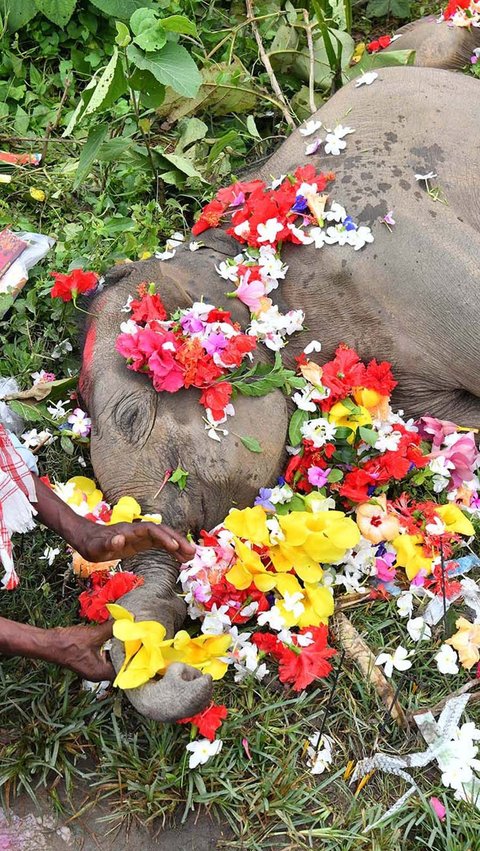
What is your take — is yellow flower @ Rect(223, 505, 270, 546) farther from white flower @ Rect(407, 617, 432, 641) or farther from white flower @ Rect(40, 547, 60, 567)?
white flower @ Rect(40, 547, 60, 567)

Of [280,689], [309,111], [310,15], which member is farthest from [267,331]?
[310,15]

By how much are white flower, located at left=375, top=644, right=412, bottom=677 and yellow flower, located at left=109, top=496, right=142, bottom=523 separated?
956 mm

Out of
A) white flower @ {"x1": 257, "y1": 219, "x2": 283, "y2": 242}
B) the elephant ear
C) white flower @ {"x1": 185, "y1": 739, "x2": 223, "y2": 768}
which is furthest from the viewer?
white flower @ {"x1": 257, "y1": 219, "x2": 283, "y2": 242}

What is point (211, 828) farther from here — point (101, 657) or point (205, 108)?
point (205, 108)

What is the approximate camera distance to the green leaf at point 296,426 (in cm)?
345

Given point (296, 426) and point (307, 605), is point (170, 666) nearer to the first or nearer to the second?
point (307, 605)

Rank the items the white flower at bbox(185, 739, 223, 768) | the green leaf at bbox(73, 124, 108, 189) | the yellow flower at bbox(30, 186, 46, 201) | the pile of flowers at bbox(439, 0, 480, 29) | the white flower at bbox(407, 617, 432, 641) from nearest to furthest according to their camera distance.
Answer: the white flower at bbox(185, 739, 223, 768) < the white flower at bbox(407, 617, 432, 641) < the green leaf at bbox(73, 124, 108, 189) < the pile of flowers at bbox(439, 0, 480, 29) < the yellow flower at bbox(30, 186, 46, 201)

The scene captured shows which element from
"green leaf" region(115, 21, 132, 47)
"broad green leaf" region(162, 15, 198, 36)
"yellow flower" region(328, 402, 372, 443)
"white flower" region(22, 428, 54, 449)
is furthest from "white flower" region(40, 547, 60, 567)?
"broad green leaf" region(162, 15, 198, 36)

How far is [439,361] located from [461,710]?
4.45 feet

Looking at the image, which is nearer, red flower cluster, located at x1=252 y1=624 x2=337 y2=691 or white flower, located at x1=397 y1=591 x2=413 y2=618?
red flower cluster, located at x1=252 y1=624 x2=337 y2=691

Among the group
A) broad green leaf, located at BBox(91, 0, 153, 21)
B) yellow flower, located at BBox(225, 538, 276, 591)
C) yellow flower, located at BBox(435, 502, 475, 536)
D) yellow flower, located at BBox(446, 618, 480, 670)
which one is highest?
broad green leaf, located at BBox(91, 0, 153, 21)

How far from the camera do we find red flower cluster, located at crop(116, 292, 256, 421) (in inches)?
126

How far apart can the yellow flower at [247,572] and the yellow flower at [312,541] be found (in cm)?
7

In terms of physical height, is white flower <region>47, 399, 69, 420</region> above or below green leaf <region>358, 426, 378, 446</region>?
below
